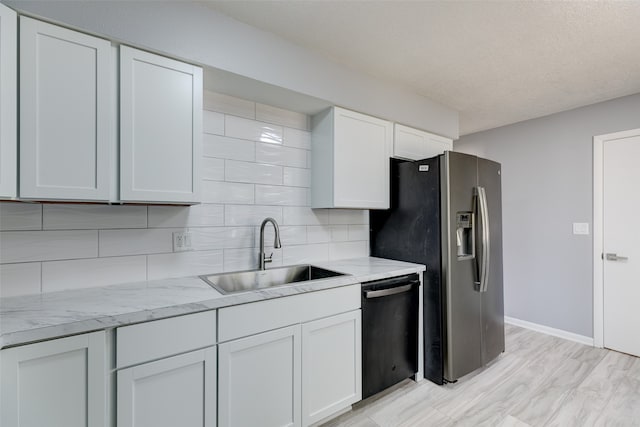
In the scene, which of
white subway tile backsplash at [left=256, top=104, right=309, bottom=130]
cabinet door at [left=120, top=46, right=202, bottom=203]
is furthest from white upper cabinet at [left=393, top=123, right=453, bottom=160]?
cabinet door at [left=120, top=46, right=202, bottom=203]

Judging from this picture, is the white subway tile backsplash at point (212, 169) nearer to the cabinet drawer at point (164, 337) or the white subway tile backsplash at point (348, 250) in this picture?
the cabinet drawer at point (164, 337)

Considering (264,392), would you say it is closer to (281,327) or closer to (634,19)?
(281,327)

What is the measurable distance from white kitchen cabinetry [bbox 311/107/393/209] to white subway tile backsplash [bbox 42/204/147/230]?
48.6 inches

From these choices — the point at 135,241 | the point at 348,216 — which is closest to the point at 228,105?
the point at 135,241

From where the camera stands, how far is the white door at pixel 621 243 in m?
2.65

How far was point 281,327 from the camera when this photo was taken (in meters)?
1.58

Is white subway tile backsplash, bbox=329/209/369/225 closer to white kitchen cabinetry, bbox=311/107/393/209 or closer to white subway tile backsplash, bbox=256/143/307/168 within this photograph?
white kitchen cabinetry, bbox=311/107/393/209

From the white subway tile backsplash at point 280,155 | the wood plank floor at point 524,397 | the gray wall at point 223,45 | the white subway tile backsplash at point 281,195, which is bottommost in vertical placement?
the wood plank floor at point 524,397

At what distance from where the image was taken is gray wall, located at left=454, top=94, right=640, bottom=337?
290 centimetres

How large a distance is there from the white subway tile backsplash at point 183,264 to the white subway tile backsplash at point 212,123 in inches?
31.9

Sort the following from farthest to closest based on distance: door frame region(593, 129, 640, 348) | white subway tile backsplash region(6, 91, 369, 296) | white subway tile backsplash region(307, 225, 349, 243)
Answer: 1. door frame region(593, 129, 640, 348)
2. white subway tile backsplash region(307, 225, 349, 243)
3. white subway tile backsplash region(6, 91, 369, 296)

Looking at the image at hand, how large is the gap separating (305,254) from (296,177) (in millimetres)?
627

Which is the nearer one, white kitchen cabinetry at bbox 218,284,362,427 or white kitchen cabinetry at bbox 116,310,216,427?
white kitchen cabinetry at bbox 116,310,216,427

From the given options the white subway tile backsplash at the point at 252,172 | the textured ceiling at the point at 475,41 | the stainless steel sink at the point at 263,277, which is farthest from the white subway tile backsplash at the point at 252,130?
the stainless steel sink at the point at 263,277
